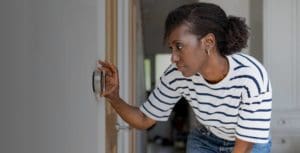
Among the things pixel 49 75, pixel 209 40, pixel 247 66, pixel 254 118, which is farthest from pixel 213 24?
pixel 49 75

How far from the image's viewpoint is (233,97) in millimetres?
1376

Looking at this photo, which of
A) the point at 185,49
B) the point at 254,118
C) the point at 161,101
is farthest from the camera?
the point at 161,101

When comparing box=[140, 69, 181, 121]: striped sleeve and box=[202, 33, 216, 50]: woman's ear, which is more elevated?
box=[202, 33, 216, 50]: woman's ear

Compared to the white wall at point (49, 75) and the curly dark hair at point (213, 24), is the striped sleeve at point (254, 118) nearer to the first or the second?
the curly dark hair at point (213, 24)

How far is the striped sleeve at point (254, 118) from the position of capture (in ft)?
4.43

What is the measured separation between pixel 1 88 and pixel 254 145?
1.06m

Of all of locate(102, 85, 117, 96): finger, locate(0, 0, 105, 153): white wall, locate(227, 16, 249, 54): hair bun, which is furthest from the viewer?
locate(227, 16, 249, 54): hair bun

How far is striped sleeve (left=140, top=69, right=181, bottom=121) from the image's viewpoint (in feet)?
4.95

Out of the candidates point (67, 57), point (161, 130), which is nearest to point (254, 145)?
point (67, 57)

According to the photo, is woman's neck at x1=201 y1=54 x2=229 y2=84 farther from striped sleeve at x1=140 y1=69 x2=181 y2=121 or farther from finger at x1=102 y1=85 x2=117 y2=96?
finger at x1=102 y1=85 x2=117 y2=96

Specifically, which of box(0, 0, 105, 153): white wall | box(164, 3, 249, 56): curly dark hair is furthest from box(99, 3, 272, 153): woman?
box(0, 0, 105, 153): white wall

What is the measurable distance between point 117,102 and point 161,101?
18 centimetres

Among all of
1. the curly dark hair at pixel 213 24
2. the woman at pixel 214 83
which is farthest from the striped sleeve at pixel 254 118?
the curly dark hair at pixel 213 24

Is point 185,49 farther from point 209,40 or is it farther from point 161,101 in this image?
point 161,101
